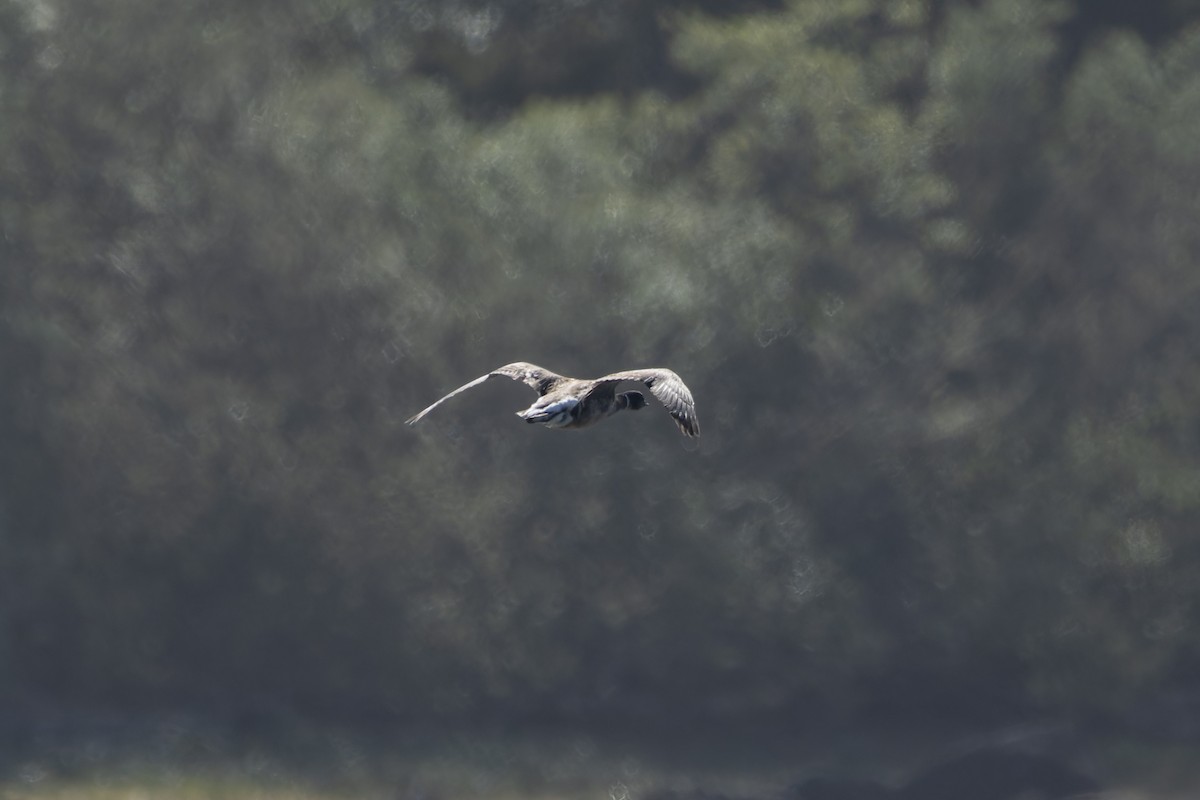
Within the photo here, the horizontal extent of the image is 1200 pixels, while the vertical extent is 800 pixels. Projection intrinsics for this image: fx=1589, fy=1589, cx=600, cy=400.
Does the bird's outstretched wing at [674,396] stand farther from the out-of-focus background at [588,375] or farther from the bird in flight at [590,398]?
the out-of-focus background at [588,375]

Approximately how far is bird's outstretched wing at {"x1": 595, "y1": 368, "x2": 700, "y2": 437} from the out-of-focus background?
40.9 feet

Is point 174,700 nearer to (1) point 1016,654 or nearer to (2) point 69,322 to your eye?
(2) point 69,322

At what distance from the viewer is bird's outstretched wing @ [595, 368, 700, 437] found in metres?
10.7

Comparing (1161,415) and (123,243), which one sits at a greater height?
(123,243)

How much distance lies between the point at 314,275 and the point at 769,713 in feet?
33.4

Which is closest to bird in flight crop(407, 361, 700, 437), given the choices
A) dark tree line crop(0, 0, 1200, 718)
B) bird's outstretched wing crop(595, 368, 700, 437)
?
bird's outstretched wing crop(595, 368, 700, 437)

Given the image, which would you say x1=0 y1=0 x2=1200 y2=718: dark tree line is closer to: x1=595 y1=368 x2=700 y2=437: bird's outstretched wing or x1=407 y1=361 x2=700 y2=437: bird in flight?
x1=407 y1=361 x2=700 y2=437: bird in flight

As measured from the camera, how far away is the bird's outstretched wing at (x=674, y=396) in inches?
419

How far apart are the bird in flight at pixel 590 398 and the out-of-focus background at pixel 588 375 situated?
10.3 m

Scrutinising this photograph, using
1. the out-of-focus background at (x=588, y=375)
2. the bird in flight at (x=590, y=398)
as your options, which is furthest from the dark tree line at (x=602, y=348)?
the bird in flight at (x=590, y=398)

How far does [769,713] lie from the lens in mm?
25938

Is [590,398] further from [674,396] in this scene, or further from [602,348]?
[602,348]

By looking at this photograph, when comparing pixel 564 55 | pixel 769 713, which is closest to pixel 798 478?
pixel 769 713

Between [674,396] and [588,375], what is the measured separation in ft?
42.5
